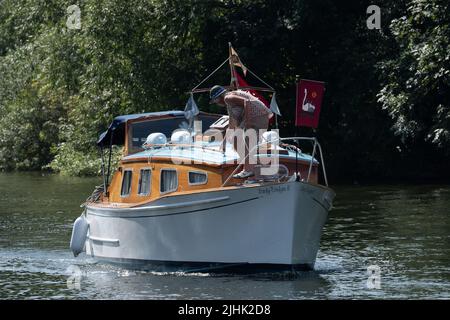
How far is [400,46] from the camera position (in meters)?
34.8

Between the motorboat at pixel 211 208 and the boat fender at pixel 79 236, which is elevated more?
the motorboat at pixel 211 208

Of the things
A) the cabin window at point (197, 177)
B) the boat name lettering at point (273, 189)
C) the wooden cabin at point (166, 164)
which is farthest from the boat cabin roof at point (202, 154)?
the boat name lettering at point (273, 189)

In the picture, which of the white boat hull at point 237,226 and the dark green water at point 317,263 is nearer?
the dark green water at point 317,263

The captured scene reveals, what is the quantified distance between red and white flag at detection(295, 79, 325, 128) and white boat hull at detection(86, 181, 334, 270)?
47.0 inches

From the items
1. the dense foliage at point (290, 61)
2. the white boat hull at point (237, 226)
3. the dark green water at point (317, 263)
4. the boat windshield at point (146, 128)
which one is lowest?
the dark green water at point (317, 263)

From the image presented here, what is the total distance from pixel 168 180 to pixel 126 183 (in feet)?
5.22

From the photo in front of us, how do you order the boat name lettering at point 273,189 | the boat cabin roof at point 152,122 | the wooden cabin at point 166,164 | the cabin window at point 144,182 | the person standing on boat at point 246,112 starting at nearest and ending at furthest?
the boat name lettering at point 273,189 < the wooden cabin at point 166,164 < the person standing on boat at point 246,112 < the cabin window at point 144,182 < the boat cabin roof at point 152,122

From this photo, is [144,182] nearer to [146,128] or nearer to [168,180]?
[168,180]

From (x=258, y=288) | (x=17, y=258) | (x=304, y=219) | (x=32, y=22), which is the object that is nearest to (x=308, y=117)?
(x=304, y=219)

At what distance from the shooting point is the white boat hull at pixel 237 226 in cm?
1820

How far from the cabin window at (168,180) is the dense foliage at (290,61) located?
52.5 feet

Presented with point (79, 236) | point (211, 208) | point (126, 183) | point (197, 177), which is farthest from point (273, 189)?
point (79, 236)

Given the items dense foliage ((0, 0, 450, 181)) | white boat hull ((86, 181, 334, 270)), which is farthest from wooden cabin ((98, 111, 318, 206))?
dense foliage ((0, 0, 450, 181))

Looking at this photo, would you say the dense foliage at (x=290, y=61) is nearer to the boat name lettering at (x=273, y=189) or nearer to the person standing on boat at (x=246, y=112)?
the person standing on boat at (x=246, y=112)
